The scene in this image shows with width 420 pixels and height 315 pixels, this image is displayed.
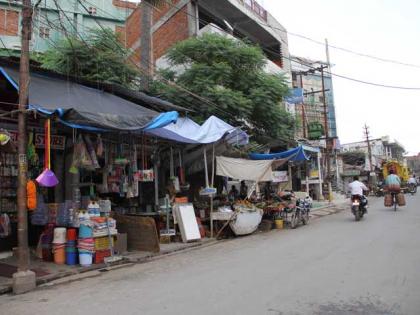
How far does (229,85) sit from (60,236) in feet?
35.1

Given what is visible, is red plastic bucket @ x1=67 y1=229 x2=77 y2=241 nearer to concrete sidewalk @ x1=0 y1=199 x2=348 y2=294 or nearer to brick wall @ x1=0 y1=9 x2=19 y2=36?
concrete sidewalk @ x1=0 y1=199 x2=348 y2=294

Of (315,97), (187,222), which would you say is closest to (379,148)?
(315,97)

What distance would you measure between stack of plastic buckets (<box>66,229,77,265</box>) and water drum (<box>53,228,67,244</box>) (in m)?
0.11

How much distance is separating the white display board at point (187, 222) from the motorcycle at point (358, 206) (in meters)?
6.75

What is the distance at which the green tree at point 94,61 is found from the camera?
15.6m

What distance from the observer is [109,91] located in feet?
43.5

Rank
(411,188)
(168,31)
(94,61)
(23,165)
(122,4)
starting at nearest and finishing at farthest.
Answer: (23,165) → (94,61) → (168,31) → (122,4) → (411,188)

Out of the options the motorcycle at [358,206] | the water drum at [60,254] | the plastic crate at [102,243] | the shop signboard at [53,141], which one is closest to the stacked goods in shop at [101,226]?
the plastic crate at [102,243]

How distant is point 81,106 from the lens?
10242 millimetres

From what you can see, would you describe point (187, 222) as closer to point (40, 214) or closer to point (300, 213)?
point (40, 214)

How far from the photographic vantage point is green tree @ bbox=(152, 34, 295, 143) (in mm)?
16891

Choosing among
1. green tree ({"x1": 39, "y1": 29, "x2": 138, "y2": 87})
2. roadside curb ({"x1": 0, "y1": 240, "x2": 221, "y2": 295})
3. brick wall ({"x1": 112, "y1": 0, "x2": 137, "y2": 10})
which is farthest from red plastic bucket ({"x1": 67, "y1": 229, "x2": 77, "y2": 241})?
brick wall ({"x1": 112, "y1": 0, "x2": 137, "y2": 10})

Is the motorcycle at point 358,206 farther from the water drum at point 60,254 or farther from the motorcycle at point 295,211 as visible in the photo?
the water drum at point 60,254

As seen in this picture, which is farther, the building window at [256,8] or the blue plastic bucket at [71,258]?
the building window at [256,8]
